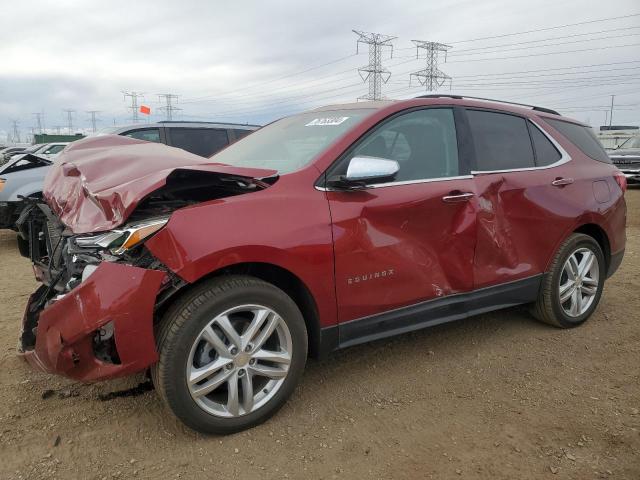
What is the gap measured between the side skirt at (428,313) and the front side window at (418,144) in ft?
2.64

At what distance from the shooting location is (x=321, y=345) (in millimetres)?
2721

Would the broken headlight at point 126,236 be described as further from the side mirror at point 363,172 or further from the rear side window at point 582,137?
the rear side window at point 582,137

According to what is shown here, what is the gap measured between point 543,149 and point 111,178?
3.07 metres

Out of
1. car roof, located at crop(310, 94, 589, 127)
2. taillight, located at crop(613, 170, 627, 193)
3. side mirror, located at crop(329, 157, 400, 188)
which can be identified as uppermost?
car roof, located at crop(310, 94, 589, 127)

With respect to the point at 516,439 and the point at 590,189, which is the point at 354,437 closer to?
the point at 516,439

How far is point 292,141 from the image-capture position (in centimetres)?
318

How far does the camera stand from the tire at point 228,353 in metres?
2.26

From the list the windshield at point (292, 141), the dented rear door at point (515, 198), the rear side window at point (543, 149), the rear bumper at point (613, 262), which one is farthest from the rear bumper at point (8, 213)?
the rear bumper at point (613, 262)

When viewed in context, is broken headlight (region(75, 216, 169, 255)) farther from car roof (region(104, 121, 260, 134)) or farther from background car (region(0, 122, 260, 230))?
car roof (region(104, 121, 260, 134))

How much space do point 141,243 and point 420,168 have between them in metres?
1.72

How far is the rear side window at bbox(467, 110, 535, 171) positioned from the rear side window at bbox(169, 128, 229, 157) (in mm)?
5096

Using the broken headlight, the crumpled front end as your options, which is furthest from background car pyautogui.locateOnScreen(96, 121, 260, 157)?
the crumpled front end

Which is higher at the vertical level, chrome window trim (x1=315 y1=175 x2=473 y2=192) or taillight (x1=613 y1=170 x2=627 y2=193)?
chrome window trim (x1=315 y1=175 x2=473 y2=192)

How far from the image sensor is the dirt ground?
229 centimetres
